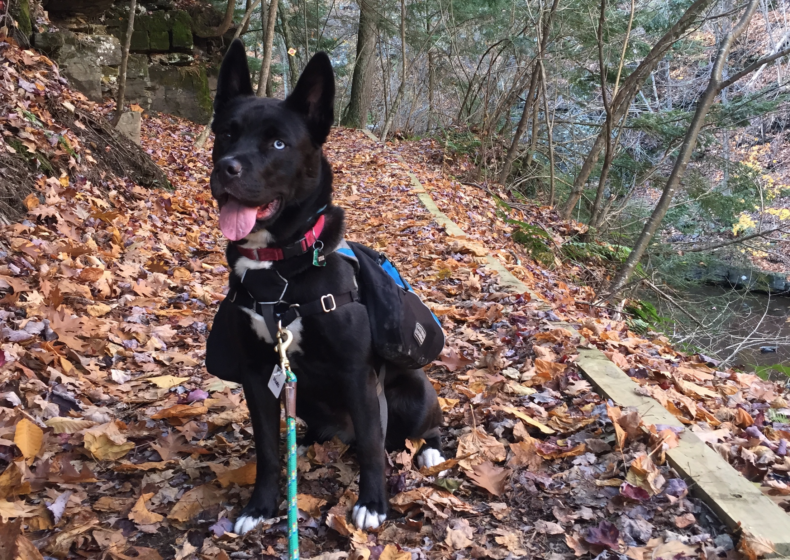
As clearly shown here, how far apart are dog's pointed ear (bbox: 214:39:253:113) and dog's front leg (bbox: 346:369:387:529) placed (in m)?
1.44

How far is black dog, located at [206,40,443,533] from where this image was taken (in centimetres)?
223

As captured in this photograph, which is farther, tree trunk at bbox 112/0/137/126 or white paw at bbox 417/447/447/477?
tree trunk at bbox 112/0/137/126

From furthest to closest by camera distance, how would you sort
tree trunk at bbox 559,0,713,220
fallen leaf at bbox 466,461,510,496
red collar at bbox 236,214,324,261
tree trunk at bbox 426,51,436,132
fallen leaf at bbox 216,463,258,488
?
tree trunk at bbox 426,51,436,132 < tree trunk at bbox 559,0,713,220 < fallen leaf at bbox 216,463,258,488 < fallen leaf at bbox 466,461,510,496 < red collar at bbox 236,214,324,261

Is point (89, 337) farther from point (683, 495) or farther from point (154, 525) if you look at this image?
point (683, 495)

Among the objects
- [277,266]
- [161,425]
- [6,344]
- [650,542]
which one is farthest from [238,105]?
[650,542]

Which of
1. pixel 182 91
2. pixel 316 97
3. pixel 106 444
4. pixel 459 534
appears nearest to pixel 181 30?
pixel 182 91

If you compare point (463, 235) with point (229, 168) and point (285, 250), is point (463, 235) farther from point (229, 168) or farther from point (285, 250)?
point (229, 168)

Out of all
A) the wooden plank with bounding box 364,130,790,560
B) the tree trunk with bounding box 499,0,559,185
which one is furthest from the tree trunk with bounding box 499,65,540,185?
the wooden plank with bounding box 364,130,790,560

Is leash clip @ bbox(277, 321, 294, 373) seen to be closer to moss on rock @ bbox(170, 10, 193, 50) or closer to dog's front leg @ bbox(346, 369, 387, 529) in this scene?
dog's front leg @ bbox(346, 369, 387, 529)

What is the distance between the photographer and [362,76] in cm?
1970

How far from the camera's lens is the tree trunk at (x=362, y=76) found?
61.7ft

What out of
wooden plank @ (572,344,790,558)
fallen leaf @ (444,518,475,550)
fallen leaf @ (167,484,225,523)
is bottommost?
fallen leaf @ (167,484,225,523)

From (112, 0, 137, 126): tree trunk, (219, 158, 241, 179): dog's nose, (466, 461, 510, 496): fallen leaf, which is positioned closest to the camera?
(219, 158, 241, 179): dog's nose

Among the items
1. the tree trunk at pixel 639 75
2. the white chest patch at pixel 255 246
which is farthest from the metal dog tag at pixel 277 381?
the tree trunk at pixel 639 75
